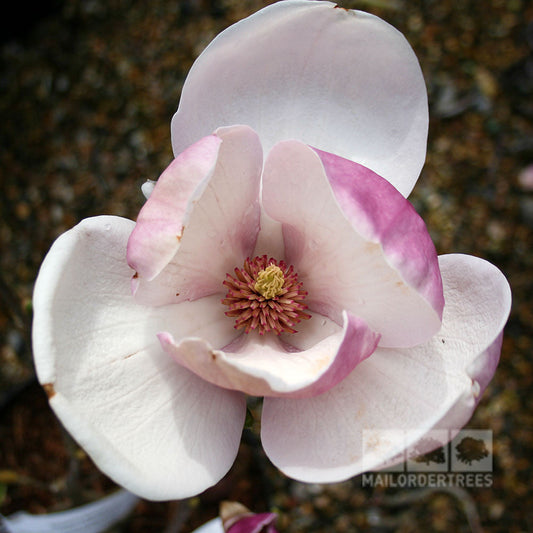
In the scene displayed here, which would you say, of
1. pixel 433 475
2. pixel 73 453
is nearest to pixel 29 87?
pixel 73 453

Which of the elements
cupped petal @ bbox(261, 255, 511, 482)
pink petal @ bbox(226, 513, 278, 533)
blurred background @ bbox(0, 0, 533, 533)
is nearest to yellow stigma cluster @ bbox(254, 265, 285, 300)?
cupped petal @ bbox(261, 255, 511, 482)

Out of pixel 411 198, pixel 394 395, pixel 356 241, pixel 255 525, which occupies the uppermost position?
pixel 356 241

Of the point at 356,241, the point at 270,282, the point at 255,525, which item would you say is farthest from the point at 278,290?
the point at 255,525

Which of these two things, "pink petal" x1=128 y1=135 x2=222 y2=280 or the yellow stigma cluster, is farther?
the yellow stigma cluster

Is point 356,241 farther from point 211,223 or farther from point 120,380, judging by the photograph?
point 120,380

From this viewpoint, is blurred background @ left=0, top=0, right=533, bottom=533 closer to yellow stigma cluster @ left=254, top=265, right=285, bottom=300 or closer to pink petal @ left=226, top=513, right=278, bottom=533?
pink petal @ left=226, top=513, right=278, bottom=533

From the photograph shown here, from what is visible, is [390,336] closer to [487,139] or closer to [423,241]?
[423,241]

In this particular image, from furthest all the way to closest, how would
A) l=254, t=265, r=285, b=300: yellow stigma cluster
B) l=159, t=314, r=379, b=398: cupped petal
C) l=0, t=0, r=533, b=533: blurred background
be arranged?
l=0, t=0, r=533, b=533: blurred background
l=254, t=265, r=285, b=300: yellow stigma cluster
l=159, t=314, r=379, b=398: cupped petal

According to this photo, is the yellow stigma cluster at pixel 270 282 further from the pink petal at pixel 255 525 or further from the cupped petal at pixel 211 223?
the pink petal at pixel 255 525

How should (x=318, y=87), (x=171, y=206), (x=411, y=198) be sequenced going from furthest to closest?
(x=411, y=198), (x=318, y=87), (x=171, y=206)

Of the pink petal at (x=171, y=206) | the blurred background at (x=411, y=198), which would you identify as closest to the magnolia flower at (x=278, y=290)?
the pink petal at (x=171, y=206)
